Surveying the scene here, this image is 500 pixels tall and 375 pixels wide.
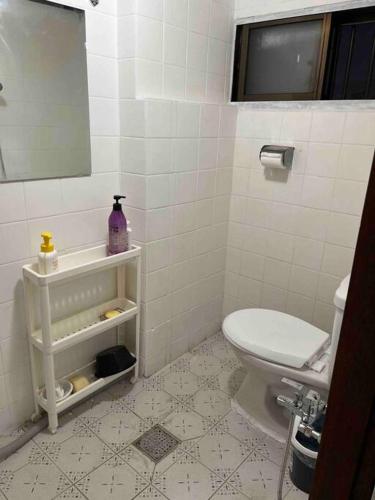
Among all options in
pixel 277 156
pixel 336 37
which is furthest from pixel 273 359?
Result: pixel 336 37

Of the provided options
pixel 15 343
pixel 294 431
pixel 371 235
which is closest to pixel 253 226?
pixel 294 431

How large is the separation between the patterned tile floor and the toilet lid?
41 centimetres

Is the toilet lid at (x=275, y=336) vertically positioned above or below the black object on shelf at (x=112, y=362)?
above

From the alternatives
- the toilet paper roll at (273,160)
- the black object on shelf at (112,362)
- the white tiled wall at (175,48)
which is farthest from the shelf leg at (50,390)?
the toilet paper roll at (273,160)

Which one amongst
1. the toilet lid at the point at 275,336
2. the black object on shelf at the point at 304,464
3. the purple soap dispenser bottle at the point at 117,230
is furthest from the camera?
the purple soap dispenser bottle at the point at 117,230

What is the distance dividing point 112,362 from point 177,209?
2.68ft

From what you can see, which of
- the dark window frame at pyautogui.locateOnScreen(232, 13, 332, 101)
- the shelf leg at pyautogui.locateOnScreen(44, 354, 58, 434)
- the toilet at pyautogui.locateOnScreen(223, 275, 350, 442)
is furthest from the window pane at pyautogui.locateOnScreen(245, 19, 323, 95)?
the shelf leg at pyautogui.locateOnScreen(44, 354, 58, 434)

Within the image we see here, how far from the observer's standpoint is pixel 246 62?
1971mm

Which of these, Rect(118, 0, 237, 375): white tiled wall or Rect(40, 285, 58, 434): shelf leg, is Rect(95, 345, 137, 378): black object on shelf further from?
Rect(40, 285, 58, 434): shelf leg

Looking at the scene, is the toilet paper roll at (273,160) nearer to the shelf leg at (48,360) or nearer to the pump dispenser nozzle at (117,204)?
the pump dispenser nozzle at (117,204)

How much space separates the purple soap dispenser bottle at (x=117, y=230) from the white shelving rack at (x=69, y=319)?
5 centimetres

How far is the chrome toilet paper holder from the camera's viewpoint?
5.98ft

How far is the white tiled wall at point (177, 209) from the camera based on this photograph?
1638mm

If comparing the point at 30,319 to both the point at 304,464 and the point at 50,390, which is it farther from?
the point at 304,464
